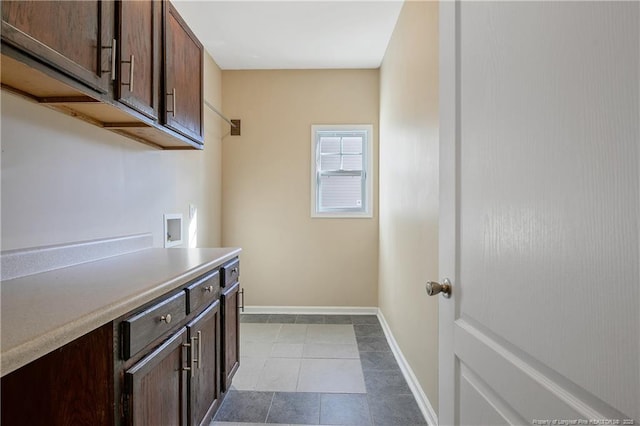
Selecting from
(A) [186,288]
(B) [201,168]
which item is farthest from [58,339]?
(B) [201,168]

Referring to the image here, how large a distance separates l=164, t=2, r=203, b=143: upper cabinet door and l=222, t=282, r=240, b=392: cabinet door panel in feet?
3.28

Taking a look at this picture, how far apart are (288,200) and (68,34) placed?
8.85 ft

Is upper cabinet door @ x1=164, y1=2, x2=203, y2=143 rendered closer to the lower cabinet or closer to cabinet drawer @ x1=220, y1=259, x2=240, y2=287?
cabinet drawer @ x1=220, y1=259, x2=240, y2=287

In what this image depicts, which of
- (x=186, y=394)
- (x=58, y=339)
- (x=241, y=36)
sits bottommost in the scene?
(x=186, y=394)

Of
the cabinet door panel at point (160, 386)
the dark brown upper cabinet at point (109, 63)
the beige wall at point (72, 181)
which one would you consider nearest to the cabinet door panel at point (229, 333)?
the cabinet door panel at point (160, 386)

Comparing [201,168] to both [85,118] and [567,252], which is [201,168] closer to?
[85,118]

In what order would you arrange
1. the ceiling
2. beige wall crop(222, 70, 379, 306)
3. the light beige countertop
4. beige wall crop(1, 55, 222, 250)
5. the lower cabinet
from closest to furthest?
1. the light beige countertop
2. the lower cabinet
3. beige wall crop(1, 55, 222, 250)
4. the ceiling
5. beige wall crop(222, 70, 379, 306)

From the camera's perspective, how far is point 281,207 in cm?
366

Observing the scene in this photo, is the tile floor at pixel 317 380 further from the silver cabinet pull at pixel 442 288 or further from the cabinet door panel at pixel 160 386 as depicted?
the silver cabinet pull at pixel 442 288

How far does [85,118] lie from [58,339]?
1.22 metres

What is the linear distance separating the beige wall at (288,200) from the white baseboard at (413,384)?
37.1 inches

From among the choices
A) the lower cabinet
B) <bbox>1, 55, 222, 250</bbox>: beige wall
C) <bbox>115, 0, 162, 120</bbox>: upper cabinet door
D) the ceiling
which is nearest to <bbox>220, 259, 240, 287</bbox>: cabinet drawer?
the lower cabinet

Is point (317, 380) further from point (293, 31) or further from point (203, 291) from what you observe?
point (293, 31)

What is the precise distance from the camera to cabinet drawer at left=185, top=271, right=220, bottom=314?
1.37 meters
